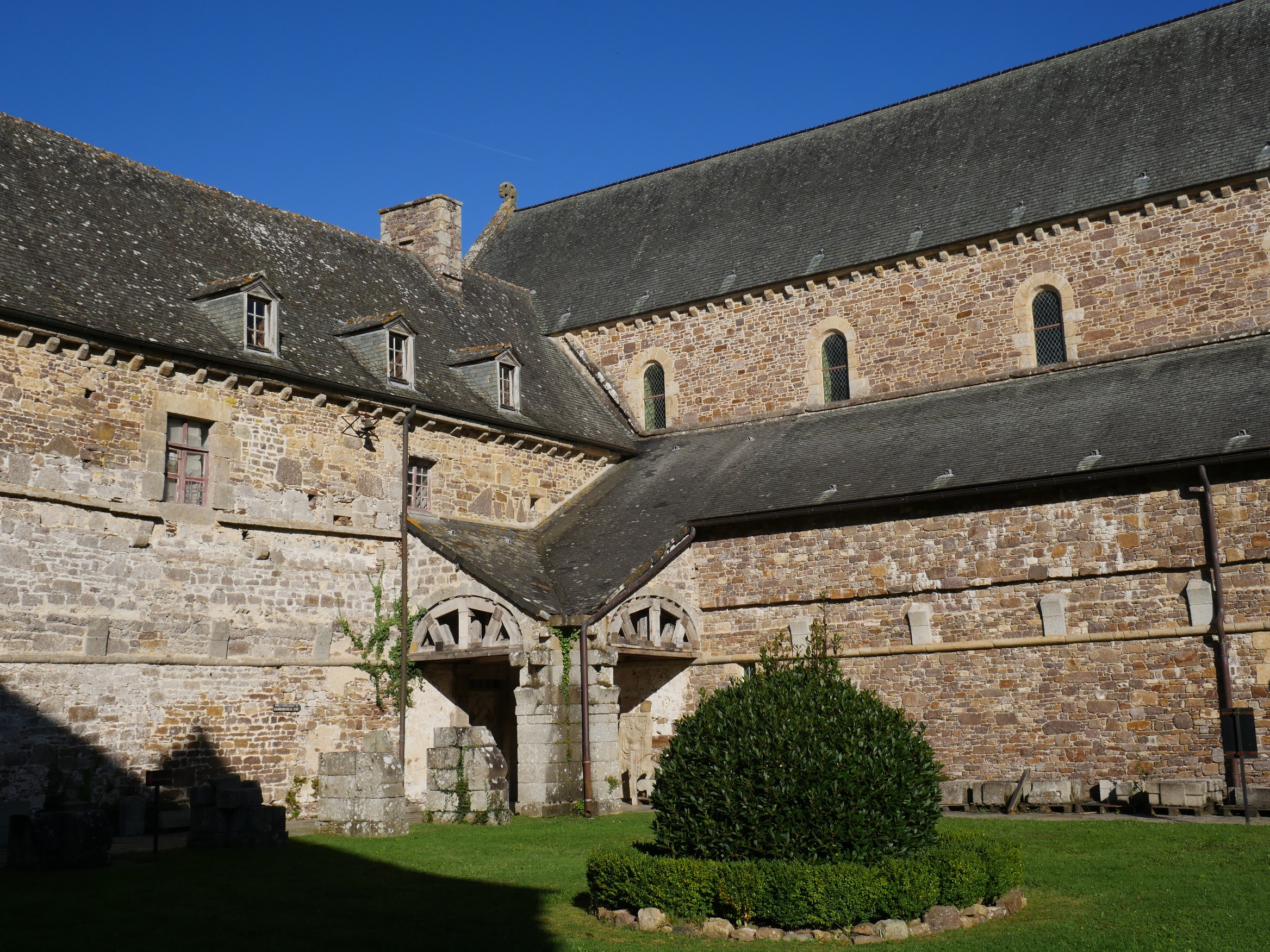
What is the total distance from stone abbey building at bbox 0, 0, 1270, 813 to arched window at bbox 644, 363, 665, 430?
0.15 metres

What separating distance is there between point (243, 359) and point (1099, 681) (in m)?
11.9

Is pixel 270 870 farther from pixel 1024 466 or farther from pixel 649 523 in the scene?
pixel 1024 466

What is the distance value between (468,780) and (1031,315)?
39.0 ft

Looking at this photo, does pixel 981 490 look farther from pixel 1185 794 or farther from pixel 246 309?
pixel 246 309

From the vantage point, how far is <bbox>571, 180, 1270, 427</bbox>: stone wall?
19797 millimetres

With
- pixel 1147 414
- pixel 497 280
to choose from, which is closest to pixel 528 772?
pixel 1147 414

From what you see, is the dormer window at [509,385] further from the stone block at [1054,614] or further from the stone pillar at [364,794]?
the stone block at [1054,614]

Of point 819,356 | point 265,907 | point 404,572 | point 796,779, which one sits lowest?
point 265,907

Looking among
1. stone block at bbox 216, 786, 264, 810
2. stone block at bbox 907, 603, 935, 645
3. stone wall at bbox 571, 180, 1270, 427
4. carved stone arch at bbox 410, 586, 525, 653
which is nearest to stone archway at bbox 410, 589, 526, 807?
carved stone arch at bbox 410, 586, 525, 653

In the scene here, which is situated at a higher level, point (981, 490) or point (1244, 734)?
point (981, 490)

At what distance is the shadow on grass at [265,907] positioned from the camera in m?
8.75

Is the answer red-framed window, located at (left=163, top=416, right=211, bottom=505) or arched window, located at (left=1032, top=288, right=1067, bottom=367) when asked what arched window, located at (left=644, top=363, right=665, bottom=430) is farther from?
red-framed window, located at (left=163, top=416, right=211, bottom=505)

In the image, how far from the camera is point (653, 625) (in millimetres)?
19062

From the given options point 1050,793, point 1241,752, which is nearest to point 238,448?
point 1050,793
